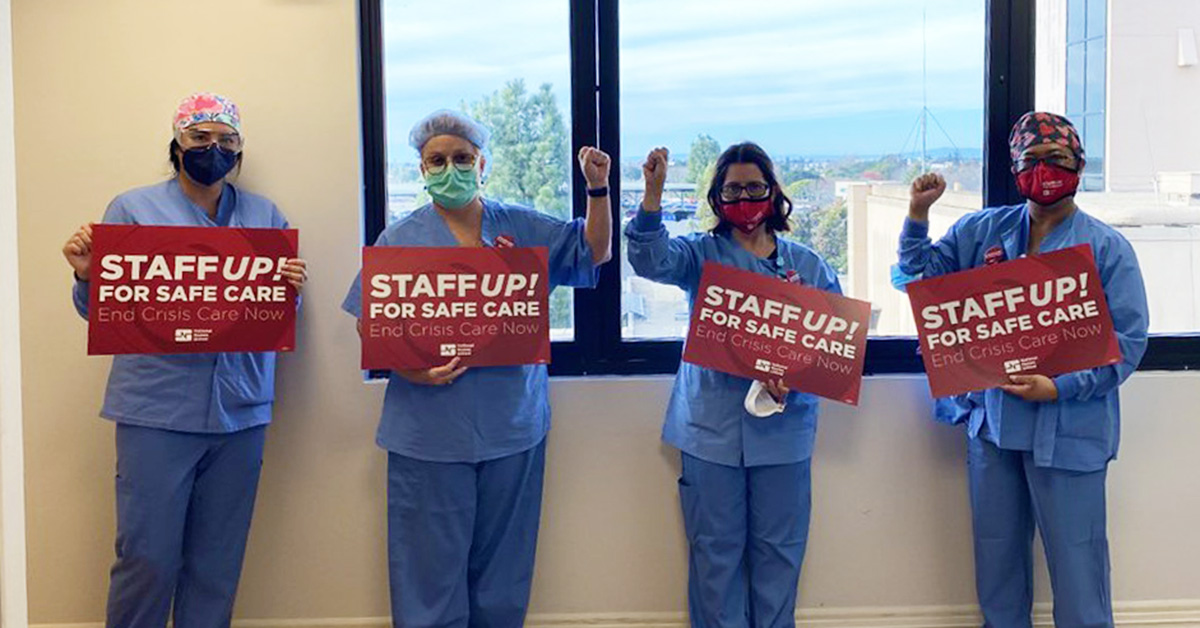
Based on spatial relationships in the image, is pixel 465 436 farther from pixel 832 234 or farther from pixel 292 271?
pixel 832 234

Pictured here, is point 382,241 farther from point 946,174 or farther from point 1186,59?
point 1186,59

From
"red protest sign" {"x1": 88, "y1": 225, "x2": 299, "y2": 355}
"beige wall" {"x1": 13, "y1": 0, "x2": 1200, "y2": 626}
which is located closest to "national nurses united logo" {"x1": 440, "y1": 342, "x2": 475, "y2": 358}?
"red protest sign" {"x1": 88, "y1": 225, "x2": 299, "y2": 355}

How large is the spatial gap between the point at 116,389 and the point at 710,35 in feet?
5.63

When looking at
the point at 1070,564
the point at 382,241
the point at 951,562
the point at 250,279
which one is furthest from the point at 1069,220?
the point at 250,279

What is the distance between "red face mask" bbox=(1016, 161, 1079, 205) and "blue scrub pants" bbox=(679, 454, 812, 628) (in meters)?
0.81

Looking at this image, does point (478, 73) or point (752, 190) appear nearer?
point (752, 190)

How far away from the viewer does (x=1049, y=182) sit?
219 centimetres

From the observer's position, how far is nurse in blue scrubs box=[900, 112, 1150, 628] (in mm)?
2178

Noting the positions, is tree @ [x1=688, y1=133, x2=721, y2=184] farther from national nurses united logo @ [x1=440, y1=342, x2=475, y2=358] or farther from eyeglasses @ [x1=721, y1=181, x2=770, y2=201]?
national nurses united logo @ [x1=440, y1=342, x2=475, y2=358]

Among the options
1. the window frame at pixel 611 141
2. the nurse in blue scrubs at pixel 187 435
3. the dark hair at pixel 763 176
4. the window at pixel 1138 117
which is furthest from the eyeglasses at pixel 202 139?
the window at pixel 1138 117

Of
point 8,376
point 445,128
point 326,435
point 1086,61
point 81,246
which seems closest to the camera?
point 8,376

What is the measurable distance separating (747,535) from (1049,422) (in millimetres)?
726

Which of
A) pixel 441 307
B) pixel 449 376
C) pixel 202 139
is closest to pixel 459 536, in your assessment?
pixel 449 376

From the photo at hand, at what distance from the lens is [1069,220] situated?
2.24 m
